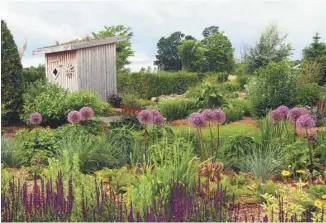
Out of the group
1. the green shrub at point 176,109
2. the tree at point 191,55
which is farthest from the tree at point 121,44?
the green shrub at point 176,109

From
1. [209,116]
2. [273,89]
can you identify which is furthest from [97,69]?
[209,116]

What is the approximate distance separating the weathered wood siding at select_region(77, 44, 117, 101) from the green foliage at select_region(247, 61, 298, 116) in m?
5.78

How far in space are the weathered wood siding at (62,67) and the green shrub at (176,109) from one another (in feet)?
14.1

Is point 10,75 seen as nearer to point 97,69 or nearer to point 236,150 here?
point 97,69

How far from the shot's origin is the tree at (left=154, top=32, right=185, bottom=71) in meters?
38.8

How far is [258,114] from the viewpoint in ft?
48.0

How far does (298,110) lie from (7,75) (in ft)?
32.7

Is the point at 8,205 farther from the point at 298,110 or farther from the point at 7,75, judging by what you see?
the point at 7,75

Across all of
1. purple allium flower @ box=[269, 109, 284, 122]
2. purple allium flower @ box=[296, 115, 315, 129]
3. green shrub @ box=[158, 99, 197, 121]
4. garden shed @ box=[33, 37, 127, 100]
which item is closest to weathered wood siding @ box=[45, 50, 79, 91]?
garden shed @ box=[33, 37, 127, 100]

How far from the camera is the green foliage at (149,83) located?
24500 mm

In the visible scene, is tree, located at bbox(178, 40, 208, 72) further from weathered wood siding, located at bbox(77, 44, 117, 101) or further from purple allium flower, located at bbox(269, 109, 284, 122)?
purple allium flower, located at bbox(269, 109, 284, 122)

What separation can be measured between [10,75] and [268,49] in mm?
25098

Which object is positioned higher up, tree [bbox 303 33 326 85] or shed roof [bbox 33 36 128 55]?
tree [bbox 303 33 326 85]

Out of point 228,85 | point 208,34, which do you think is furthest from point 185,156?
point 208,34
